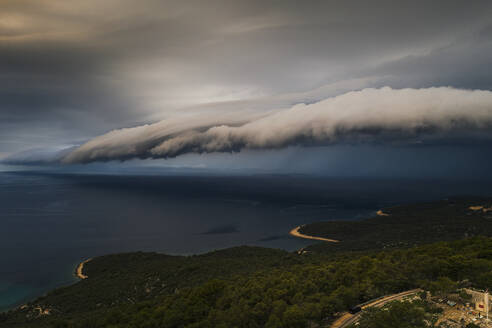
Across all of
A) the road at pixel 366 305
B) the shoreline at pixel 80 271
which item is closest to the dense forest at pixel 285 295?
the road at pixel 366 305

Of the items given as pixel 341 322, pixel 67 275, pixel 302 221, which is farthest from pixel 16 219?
pixel 341 322

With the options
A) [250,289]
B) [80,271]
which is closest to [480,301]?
[250,289]

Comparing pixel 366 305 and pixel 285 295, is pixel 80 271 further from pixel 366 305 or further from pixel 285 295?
pixel 366 305

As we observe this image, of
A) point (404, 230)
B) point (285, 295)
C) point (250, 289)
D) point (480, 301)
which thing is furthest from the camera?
point (404, 230)

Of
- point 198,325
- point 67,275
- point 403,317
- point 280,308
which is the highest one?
point 403,317

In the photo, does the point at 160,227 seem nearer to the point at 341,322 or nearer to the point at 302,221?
the point at 302,221

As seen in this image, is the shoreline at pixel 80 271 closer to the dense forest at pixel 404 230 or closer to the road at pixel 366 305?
the dense forest at pixel 404 230

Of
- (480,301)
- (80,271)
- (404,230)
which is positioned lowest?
(404,230)

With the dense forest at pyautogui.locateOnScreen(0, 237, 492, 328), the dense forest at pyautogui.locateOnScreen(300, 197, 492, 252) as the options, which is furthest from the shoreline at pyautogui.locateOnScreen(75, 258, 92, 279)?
the dense forest at pyautogui.locateOnScreen(300, 197, 492, 252)
